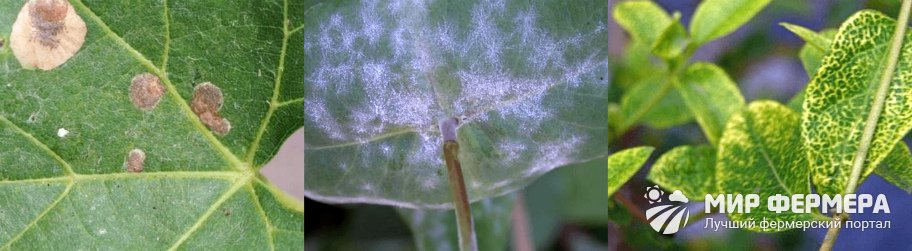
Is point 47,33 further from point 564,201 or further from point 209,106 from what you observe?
point 564,201

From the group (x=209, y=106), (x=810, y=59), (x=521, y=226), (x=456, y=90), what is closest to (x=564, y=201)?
(x=521, y=226)

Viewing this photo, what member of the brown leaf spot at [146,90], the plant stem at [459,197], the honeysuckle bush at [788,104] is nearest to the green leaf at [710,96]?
the honeysuckle bush at [788,104]

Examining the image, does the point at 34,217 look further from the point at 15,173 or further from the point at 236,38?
the point at 236,38

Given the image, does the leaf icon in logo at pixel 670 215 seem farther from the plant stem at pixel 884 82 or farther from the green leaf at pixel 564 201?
the plant stem at pixel 884 82

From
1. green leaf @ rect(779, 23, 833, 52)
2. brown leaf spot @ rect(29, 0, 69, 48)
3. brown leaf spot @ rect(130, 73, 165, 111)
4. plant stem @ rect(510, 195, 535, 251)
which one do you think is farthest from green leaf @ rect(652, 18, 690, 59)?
brown leaf spot @ rect(29, 0, 69, 48)

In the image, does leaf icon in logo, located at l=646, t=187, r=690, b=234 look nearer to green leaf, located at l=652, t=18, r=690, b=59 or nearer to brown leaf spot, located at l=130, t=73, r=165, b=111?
green leaf, located at l=652, t=18, r=690, b=59
